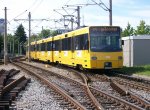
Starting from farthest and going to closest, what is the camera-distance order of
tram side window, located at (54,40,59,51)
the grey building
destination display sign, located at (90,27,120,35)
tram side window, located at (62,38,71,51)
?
tram side window, located at (54,40,59,51)
the grey building
tram side window, located at (62,38,71,51)
destination display sign, located at (90,27,120,35)

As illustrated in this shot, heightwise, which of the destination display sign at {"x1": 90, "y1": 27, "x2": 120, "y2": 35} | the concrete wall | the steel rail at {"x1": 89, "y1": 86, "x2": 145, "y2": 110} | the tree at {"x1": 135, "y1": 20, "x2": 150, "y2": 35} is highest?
the tree at {"x1": 135, "y1": 20, "x2": 150, "y2": 35}

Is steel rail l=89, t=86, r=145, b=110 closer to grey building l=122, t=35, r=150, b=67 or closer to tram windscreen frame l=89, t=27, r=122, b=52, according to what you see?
tram windscreen frame l=89, t=27, r=122, b=52

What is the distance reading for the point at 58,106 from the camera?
39.6 ft

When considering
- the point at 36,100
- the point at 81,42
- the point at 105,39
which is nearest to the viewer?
the point at 36,100

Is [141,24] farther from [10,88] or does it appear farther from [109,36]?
[10,88]

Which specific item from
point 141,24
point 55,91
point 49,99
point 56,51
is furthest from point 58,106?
point 141,24

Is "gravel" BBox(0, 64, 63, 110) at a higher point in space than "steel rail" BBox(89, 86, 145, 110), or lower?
lower

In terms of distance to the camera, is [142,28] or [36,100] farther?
[142,28]

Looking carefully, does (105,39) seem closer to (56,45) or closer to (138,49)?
(138,49)

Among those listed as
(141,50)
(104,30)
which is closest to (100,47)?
(104,30)

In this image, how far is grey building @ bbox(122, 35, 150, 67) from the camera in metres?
35.4

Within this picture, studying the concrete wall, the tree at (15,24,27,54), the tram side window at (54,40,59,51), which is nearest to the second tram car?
the concrete wall

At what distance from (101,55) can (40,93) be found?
10.4 m

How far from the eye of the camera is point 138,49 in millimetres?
35531
